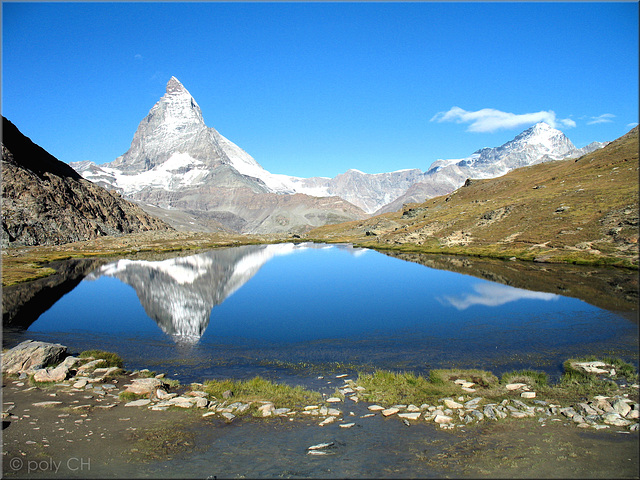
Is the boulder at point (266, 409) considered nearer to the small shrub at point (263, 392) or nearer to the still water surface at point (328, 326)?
the small shrub at point (263, 392)

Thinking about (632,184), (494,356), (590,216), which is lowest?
(494,356)

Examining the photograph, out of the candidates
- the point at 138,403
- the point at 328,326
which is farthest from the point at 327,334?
the point at 138,403

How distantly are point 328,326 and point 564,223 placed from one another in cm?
8407

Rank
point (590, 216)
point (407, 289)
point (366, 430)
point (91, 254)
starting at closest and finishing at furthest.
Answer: point (366, 430)
point (407, 289)
point (590, 216)
point (91, 254)

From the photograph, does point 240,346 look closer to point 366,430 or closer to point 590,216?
point 366,430

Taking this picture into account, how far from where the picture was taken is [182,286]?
2675 inches

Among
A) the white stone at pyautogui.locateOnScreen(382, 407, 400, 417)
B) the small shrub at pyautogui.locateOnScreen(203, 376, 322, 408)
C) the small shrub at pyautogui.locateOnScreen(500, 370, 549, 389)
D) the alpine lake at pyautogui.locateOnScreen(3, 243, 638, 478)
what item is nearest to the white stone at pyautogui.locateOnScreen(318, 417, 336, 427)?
the alpine lake at pyautogui.locateOnScreen(3, 243, 638, 478)

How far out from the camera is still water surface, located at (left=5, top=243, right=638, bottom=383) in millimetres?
28844

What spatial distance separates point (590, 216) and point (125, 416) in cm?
10640

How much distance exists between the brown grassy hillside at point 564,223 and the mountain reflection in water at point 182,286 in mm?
63073

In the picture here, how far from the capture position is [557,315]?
134 feet

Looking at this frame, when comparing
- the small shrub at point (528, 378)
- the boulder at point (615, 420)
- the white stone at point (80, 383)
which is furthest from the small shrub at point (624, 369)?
the white stone at point (80, 383)

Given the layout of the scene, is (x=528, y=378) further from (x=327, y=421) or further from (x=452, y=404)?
(x=327, y=421)

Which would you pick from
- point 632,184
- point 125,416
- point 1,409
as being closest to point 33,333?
point 1,409
